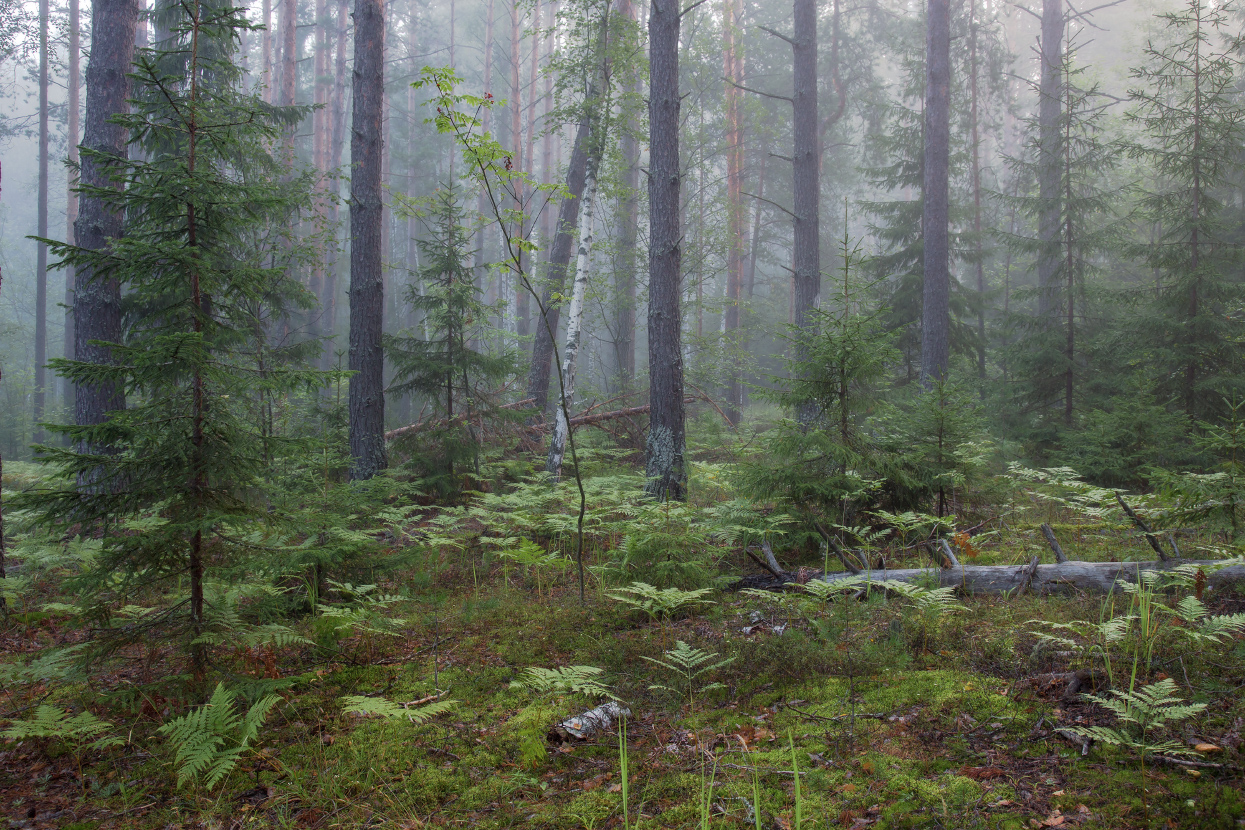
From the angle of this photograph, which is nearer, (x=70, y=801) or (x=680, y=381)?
(x=70, y=801)

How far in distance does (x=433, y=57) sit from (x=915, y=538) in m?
39.0

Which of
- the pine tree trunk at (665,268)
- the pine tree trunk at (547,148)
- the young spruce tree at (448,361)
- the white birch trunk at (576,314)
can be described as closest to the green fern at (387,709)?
the pine tree trunk at (665,268)

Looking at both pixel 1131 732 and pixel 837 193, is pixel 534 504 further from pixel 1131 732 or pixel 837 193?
pixel 837 193

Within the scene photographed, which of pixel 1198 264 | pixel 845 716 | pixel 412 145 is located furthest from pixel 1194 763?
pixel 412 145

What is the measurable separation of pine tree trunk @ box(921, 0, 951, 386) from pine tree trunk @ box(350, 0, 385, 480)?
34.3ft

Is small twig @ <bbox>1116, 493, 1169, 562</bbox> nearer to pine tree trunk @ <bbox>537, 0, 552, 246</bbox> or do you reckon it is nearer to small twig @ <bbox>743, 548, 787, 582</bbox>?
small twig @ <bbox>743, 548, 787, 582</bbox>

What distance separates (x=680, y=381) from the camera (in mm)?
8250

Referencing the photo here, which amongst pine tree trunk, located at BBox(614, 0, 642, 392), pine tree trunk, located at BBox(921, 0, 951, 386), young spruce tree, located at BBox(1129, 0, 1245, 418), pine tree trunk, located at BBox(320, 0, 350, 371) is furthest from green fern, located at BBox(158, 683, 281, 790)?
pine tree trunk, located at BBox(320, 0, 350, 371)

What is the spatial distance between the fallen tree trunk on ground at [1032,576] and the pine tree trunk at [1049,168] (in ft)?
33.0

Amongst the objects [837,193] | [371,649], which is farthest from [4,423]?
[837,193]

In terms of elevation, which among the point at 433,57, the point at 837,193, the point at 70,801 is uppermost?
the point at 433,57

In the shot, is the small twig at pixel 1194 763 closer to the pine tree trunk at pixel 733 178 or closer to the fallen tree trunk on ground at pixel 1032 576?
the fallen tree trunk on ground at pixel 1032 576

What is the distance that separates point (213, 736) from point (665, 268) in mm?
6737

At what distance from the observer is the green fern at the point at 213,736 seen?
8.75 feet
